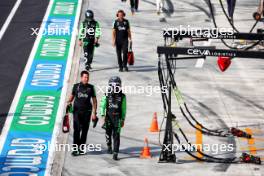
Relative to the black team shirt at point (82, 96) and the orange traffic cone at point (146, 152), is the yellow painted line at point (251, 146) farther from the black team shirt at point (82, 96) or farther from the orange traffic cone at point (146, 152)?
the black team shirt at point (82, 96)

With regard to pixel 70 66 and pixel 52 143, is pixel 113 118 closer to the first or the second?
pixel 52 143

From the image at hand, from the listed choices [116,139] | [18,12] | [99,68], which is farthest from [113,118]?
[18,12]

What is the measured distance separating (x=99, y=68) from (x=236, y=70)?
13.7 feet

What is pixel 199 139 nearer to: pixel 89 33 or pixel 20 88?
pixel 89 33

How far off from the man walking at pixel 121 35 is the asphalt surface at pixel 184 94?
2.23 feet

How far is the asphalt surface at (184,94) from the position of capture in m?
15.9

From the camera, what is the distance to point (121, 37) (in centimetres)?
2092

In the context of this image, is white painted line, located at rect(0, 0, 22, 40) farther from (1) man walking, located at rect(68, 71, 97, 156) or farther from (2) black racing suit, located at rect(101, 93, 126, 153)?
(2) black racing suit, located at rect(101, 93, 126, 153)

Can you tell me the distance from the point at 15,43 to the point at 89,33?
474 centimetres

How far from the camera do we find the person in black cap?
20750 mm

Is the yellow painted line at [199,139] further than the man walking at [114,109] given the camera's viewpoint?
Yes

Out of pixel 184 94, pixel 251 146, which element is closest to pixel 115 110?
pixel 251 146

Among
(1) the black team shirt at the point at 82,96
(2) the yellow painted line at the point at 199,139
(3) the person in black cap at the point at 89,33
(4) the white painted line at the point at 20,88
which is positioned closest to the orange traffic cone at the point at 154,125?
(2) the yellow painted line at the point at 199,139

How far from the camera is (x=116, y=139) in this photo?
51.9 feet
